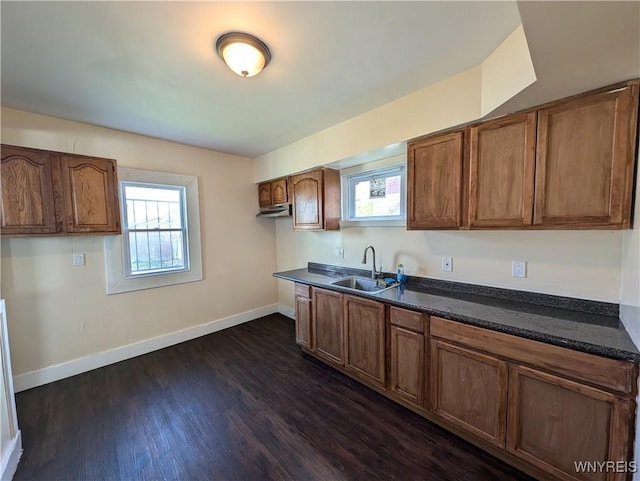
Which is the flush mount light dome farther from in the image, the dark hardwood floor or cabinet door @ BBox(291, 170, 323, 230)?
the dark hardwood floor

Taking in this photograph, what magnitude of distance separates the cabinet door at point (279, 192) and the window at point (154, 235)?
1054mm

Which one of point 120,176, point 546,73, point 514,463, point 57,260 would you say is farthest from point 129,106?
point 514,463

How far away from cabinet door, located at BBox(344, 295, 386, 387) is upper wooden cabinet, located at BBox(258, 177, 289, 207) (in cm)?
187

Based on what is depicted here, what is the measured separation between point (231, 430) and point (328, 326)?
118 centimetres

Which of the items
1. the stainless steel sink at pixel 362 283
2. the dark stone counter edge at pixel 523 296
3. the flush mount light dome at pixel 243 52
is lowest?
the stainless steel sink at pixel 362 283

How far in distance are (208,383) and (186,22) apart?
2847 millimetres

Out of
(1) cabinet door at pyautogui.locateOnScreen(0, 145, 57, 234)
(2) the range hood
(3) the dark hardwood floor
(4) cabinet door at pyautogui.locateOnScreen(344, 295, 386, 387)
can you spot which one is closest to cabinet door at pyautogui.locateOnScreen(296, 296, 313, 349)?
(3) the dark hardwood floor

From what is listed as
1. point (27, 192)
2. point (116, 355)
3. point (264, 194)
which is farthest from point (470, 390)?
point (27, 192)

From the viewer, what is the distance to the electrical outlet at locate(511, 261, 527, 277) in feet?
6.23

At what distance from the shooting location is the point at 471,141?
1850 millimetres

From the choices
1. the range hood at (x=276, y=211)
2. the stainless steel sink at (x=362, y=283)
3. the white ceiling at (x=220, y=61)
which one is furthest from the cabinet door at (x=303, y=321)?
the white ceiling at (x=220, y=61)

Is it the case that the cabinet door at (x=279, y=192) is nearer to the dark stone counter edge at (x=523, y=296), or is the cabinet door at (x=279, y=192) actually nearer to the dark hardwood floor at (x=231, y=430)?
the dark stone counter edge at (x=523, y=296)

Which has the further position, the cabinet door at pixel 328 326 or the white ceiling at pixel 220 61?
the cabinet door at pixel 328 326

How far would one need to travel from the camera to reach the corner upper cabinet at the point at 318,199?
9.92 ft
